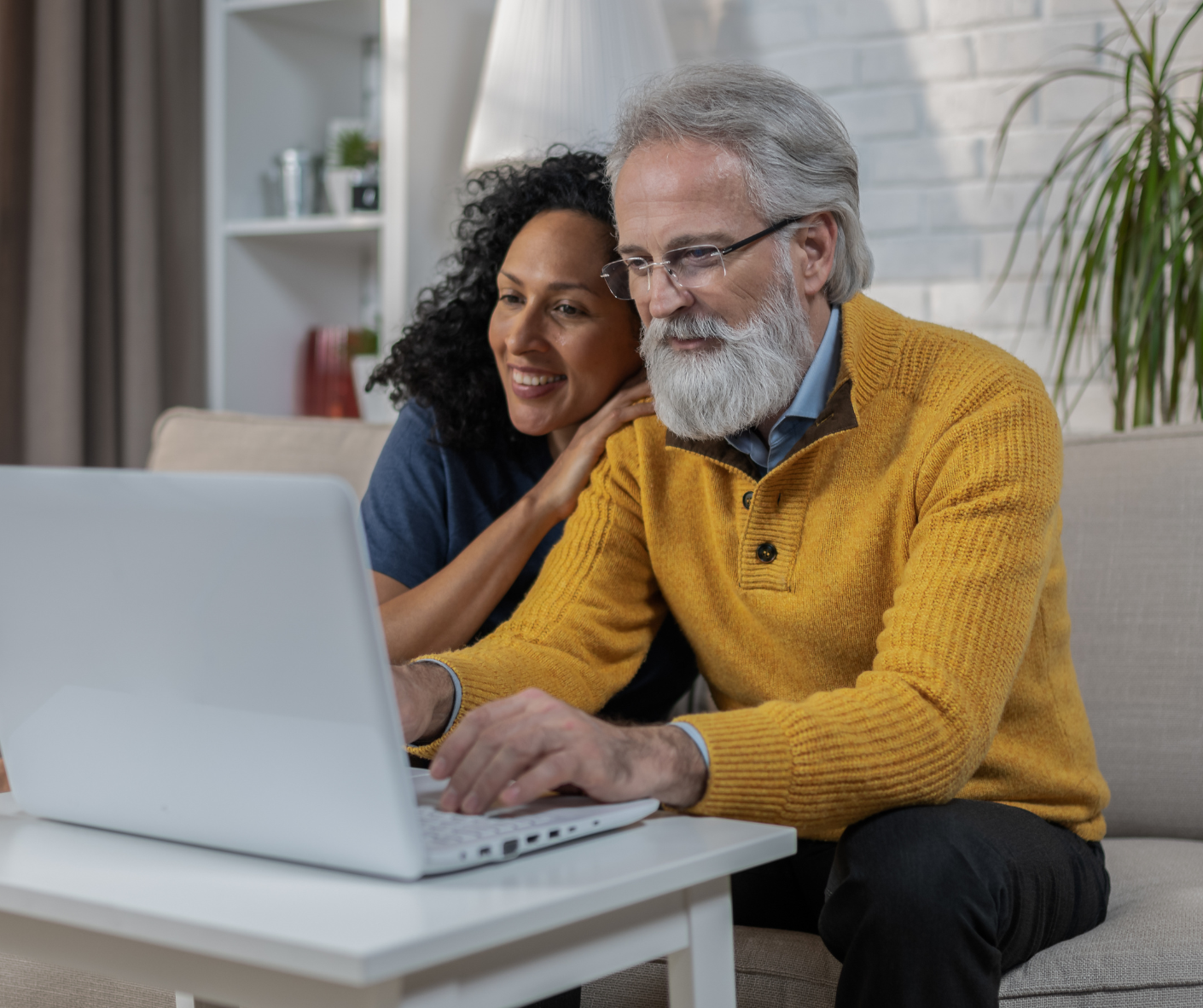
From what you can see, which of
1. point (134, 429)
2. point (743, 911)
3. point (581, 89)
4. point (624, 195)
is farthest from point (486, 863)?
point (134, 429)

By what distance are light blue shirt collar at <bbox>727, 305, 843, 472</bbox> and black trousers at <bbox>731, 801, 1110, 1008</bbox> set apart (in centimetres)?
40

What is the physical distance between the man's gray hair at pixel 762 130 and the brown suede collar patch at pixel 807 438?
183 millimetres

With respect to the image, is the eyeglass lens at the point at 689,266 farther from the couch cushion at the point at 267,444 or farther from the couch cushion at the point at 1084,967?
the couch cushion at the point at 267,444

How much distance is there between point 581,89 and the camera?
2439 millimetres

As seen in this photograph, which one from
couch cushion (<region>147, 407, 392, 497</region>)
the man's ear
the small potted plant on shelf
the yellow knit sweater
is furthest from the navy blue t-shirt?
the small potted plant on shelf

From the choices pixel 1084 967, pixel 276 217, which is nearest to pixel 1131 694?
pixel 1084 967

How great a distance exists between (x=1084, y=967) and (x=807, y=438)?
515mm

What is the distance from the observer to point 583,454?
1492 millimetres

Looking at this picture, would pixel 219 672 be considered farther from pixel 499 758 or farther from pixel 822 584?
pixel 822 584

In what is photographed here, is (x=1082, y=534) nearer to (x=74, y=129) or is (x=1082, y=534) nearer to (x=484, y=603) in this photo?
(x=484, y=603)

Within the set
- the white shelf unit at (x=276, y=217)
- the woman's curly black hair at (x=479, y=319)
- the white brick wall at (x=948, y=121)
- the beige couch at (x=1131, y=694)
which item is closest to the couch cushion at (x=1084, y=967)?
the beige couch at (x=1131, y=694)

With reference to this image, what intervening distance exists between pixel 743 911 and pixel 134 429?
1.95 metres

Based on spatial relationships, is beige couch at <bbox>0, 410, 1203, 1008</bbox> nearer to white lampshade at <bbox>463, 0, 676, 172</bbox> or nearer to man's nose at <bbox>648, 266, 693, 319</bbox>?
man's nose at <bbox>648, 266, 693, 319</bbox>

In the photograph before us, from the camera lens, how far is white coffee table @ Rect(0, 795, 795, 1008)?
0.64 metres
